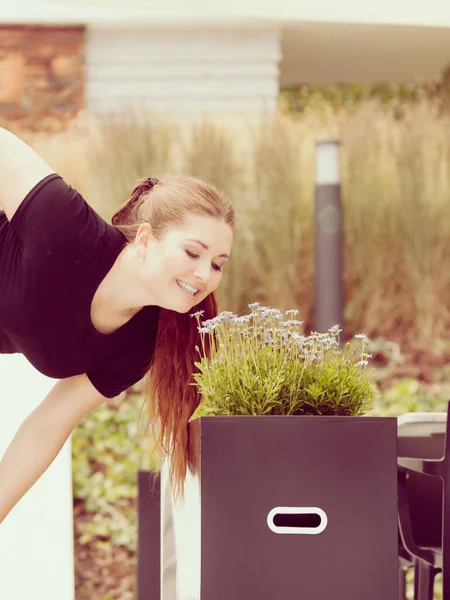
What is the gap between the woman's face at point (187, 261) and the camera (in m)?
2.56

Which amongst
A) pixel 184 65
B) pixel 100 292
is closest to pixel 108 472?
pixel 100 292

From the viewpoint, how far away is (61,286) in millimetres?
2672

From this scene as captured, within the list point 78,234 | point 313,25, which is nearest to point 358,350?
point 313,25

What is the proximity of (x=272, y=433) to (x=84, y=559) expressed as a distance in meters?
3.16

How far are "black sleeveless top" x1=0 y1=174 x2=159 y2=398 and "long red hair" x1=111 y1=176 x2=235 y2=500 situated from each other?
0.22ft

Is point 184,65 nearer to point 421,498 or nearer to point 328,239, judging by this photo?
point 328,239

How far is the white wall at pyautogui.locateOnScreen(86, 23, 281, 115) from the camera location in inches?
273

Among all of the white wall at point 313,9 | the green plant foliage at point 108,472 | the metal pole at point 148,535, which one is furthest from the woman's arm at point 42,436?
the white wall at point 313,9

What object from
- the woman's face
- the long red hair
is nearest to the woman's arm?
the long red hair

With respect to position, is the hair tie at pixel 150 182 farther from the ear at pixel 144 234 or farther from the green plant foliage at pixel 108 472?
the green plant foliage at pixel 108 472

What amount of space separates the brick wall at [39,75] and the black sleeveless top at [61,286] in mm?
3999

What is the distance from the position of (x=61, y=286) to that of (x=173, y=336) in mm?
340

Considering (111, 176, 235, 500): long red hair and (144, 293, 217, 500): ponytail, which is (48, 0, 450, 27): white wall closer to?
(111, 176, 235, 500): long red hair

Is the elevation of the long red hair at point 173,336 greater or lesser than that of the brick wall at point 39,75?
lesser
